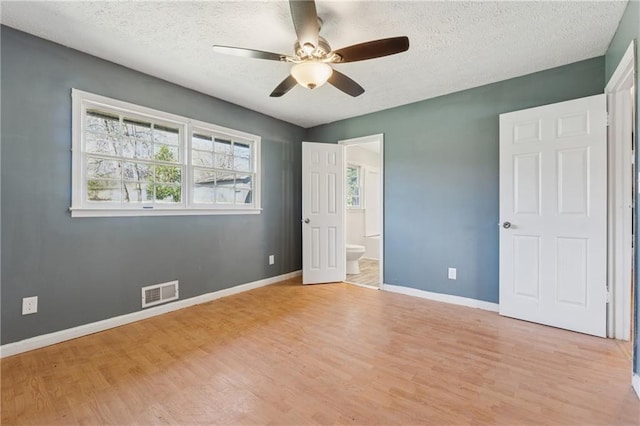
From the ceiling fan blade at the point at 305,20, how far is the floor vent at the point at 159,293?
8.65ft

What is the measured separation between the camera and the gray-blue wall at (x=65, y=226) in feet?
6.89

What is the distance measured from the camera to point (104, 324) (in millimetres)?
2525

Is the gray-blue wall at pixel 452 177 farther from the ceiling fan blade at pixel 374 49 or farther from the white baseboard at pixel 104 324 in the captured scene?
the white baseboard at pixel 104 324

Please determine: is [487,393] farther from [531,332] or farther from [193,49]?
[193,49]

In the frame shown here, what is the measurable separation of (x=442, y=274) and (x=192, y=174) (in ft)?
10.2

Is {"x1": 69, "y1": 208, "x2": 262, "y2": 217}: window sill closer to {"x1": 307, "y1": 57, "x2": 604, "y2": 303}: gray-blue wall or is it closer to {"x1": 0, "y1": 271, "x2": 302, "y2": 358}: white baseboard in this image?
{"x1": 0, "y1": 271, "x2": 302, "y2": 358}: white baseboard

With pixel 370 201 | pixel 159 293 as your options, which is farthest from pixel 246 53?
pixel 370 201

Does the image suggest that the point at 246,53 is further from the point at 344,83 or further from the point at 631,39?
the point at 631,39

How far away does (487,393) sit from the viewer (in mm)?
1650

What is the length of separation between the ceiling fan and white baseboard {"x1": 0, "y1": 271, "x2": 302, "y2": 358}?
2.49 m

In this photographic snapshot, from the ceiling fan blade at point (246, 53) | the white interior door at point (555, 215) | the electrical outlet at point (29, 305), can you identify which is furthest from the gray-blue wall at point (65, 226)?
the white interior door at point (555, 215)

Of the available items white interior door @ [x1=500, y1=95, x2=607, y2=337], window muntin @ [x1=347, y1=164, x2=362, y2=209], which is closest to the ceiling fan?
white interior door @ [x1=500, y1=95, x2=607, y2=337]

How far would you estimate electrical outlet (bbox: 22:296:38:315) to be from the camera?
7.04 ft

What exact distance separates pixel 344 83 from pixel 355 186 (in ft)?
12.6
